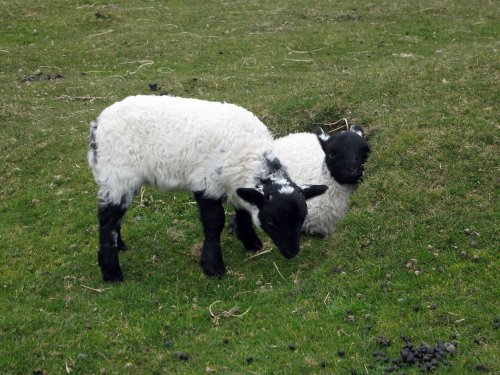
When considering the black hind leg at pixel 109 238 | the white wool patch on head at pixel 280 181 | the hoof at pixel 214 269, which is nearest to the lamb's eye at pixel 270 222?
the white wool patch on head at pixel 280 181

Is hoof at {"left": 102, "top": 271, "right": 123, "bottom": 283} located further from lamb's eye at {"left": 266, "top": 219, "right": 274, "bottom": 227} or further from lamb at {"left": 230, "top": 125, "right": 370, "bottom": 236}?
lamb's eye at {"left": 266, "top": 219, "right": 274, "bottom": 227}

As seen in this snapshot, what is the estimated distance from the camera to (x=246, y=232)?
937cm

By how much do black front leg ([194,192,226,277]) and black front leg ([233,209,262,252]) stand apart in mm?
648

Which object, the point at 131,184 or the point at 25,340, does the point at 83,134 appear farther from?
the point at 25,340

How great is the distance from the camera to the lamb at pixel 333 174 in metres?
9.95

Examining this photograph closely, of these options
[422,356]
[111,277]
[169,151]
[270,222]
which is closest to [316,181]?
[270,222]

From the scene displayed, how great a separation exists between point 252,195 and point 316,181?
235cm

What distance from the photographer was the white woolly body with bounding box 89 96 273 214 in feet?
27.7

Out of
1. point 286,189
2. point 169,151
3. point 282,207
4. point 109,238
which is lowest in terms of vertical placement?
point 109,238

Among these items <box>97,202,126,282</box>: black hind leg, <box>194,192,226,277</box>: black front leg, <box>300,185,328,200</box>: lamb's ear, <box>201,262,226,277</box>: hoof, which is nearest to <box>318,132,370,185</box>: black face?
<box>300,185,328,200</box>: lamb's ear

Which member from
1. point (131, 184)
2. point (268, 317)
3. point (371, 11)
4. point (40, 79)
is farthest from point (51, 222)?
point (371, 11)

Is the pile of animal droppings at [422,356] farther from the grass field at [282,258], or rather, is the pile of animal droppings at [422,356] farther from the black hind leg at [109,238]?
the black hind leg at [109,238]

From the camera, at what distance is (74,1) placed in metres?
29.1

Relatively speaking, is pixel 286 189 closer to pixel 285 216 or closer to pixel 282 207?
pixel 282 207
